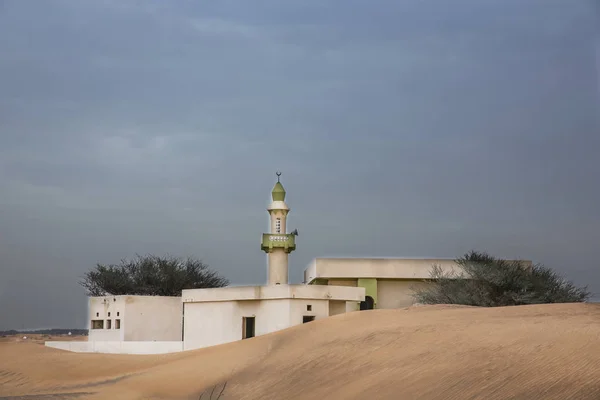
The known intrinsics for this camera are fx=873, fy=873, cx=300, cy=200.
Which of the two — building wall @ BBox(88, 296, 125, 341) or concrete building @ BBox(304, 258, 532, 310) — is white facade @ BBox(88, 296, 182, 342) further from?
concrete building @ BBox(304, 258, 532, 310)

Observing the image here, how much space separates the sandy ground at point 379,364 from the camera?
17156mm

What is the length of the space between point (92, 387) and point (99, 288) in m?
30.5

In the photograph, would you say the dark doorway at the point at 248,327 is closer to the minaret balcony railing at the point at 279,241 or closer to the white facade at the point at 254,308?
the white facade at the point at 254,308

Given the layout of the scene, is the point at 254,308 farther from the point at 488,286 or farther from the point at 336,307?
the point at 488,286

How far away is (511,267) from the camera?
146ft

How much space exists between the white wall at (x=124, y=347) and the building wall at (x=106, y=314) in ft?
3.97

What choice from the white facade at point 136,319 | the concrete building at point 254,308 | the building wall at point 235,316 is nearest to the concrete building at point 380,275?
the concrete building at point 254,308

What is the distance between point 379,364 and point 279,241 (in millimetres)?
21568

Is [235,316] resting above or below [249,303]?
below

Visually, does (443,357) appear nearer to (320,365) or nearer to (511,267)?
(320,365)

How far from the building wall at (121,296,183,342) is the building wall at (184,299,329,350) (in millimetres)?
3763

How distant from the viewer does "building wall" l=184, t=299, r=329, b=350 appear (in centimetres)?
3728

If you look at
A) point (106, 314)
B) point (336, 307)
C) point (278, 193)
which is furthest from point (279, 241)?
point (106, 314)

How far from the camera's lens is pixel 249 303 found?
38.8 metres
